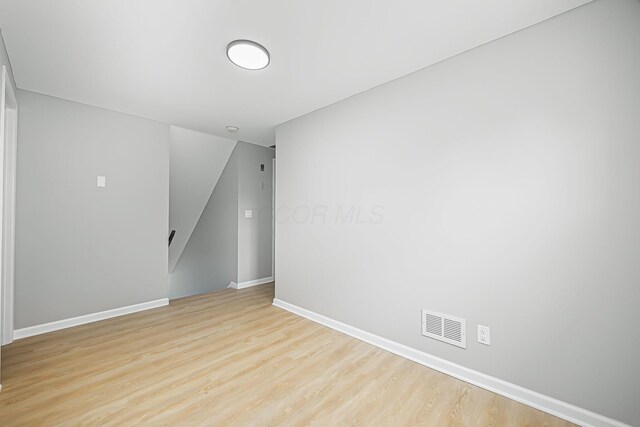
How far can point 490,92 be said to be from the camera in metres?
1.95

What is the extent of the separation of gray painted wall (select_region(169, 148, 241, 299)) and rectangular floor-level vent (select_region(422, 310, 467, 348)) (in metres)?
3.18

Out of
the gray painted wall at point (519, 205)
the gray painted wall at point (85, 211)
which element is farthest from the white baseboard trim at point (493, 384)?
the gray painted wall at point (85, 211)

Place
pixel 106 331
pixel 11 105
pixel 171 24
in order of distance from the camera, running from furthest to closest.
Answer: pixel 106 331
pixel 11 105
pixel 171 24

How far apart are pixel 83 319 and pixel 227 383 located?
2.19 meters

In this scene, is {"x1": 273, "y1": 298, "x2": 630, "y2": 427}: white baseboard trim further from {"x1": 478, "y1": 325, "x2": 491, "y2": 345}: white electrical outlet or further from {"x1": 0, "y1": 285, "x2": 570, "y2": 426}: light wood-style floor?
{"x1": 478, "y1": 325, "x2": 491, "y2": 345}: white electrical outlet

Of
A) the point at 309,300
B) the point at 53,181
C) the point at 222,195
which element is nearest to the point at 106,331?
the point at 53,181

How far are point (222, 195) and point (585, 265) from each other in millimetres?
4620

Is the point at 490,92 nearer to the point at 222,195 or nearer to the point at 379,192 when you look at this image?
the point at 379,192

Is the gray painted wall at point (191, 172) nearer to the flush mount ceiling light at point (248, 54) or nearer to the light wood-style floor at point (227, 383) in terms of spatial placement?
the flush mount ceiling light at point (248, 54)

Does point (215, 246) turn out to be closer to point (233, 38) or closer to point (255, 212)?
point (255, 212)

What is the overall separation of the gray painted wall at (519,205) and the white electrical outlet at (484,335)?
5 centimetres

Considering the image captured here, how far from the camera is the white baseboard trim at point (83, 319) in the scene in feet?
8.99

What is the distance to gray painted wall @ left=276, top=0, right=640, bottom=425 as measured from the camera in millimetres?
1517

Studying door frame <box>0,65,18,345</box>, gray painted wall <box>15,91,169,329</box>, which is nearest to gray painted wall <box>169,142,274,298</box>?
gray painted wall <box>15,91,169,329</box>
